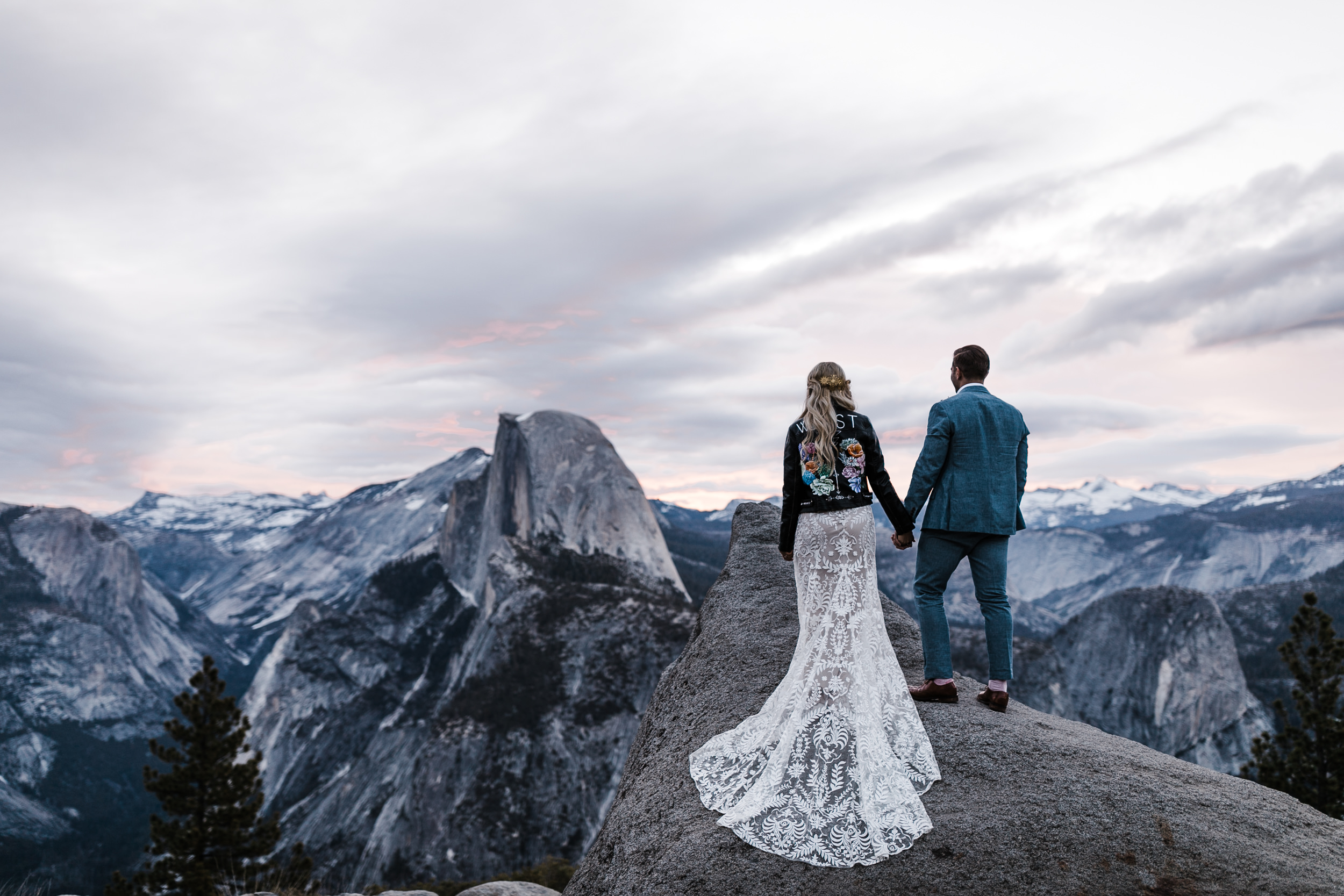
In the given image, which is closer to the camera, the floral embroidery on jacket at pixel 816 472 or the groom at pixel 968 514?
the floral embroidery on jacket at pixel 816 472

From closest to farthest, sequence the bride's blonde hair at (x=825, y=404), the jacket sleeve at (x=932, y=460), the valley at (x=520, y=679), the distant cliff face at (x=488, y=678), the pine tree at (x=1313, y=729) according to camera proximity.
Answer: the bride's blonde hair at (x=825, y=404)
the jacket sleeve at (x=932, y=460)
the pine tree at (x=1313, y=729)
the distant cliff face at (x=488, y=678)
the valley at (x=520, y=679)

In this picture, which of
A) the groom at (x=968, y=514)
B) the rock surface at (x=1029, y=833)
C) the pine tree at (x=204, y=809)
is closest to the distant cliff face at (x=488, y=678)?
the pine tree at (x=204, y=809)

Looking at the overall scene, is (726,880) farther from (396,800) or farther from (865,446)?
(396,800)

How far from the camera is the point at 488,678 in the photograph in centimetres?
8844

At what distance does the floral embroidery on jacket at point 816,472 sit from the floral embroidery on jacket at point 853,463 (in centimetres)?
15

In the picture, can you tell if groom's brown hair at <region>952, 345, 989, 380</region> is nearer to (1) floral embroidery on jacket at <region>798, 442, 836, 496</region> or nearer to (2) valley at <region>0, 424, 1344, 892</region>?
(1) floral embroidery on jacket at <region>798, 442, 836, 496</region>

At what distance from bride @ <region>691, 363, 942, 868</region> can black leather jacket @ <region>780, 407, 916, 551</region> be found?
0.01 meters

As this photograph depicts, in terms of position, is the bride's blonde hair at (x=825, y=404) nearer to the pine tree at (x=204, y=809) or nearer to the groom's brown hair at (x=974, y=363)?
the groom's brown hair at (x=974, y=363)

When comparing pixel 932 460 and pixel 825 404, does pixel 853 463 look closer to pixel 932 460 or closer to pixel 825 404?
pixel 825 404

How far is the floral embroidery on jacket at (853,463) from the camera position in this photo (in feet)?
25.6

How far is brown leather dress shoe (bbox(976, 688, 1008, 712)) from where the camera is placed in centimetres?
827

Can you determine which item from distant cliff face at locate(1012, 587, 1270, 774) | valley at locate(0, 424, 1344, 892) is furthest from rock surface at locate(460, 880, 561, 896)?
distant cliff face at locate(1012, 587, 1270, 774)

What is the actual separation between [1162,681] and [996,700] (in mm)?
131935

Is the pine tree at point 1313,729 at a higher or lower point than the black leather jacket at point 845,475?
lower
